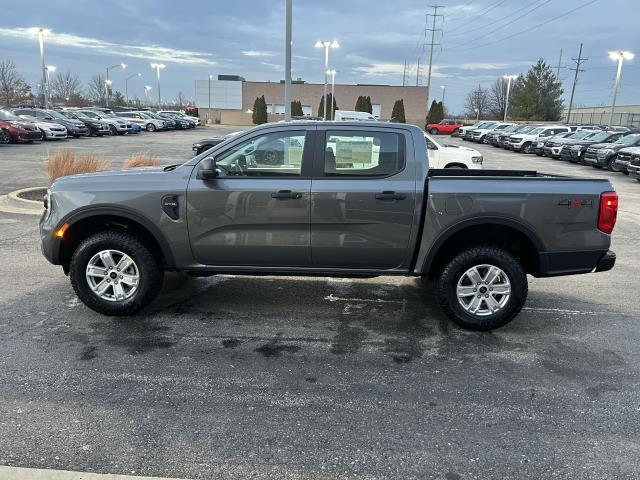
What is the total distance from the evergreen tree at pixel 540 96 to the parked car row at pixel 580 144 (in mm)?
42137

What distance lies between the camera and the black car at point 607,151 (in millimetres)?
21797

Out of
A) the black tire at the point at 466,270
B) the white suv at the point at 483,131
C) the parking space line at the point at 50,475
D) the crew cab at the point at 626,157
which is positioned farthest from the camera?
the white suv at the point at 483,131

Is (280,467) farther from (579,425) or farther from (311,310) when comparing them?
(311,310)

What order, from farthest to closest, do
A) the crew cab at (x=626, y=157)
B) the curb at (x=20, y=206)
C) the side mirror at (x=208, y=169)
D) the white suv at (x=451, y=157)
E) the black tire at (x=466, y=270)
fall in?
the crew cab at (x=626, y=157), the white suv at (x=451, y=157), the curb at (x=20, y=206), the black tire at (x=466, y=270), the side mirror at (x=208, y=169)

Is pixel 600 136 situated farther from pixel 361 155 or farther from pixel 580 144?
pixel 361 155

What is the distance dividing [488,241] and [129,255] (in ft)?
11.1

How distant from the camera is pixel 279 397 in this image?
12.1 ft

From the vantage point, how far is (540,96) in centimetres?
7788

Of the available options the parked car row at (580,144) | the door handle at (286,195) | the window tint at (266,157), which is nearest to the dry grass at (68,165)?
the window tint at (266,157)

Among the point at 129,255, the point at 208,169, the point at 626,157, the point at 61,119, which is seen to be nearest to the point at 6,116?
the point at 61,119

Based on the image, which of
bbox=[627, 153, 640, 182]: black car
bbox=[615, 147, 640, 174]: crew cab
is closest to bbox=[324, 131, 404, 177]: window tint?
bbox=[627, 153, 640, 182]: black car

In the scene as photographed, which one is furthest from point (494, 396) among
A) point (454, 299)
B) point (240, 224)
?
point (240, 224)

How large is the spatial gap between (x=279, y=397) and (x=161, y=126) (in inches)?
1840

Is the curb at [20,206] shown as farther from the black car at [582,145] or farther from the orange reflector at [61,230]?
the black car at [582,145]
